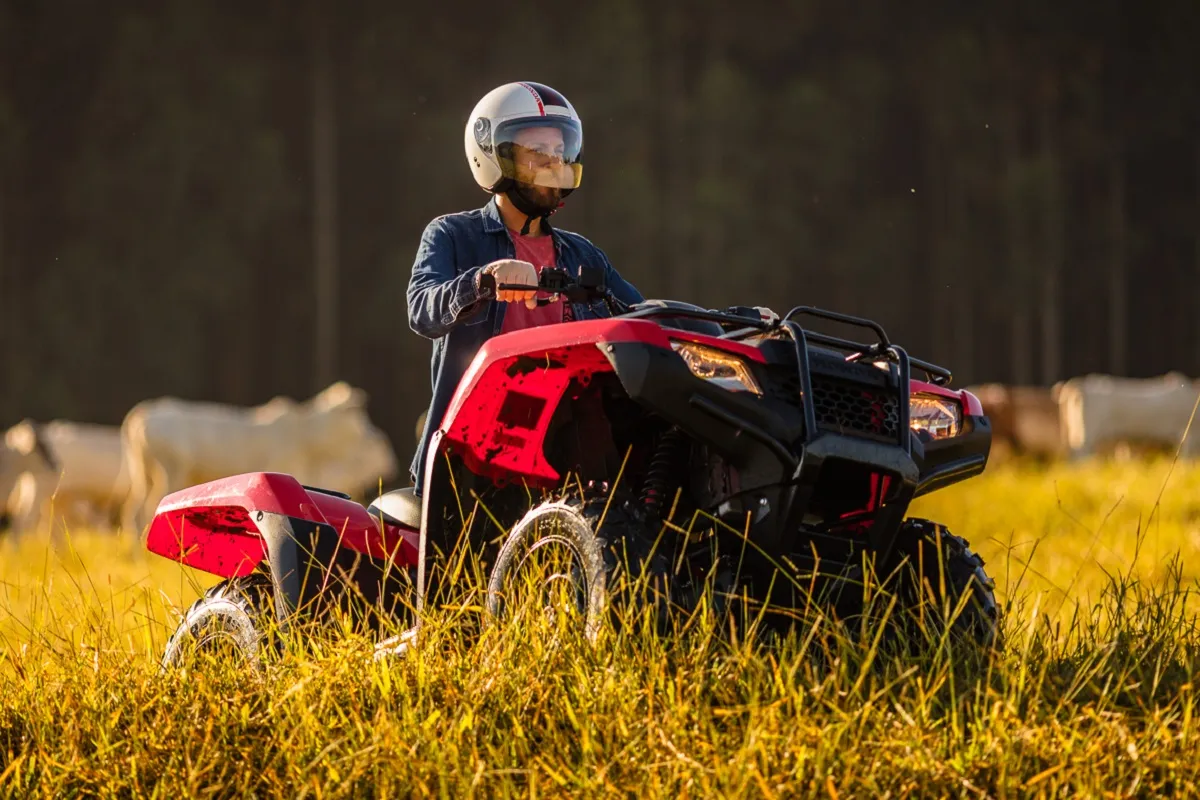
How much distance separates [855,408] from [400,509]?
1215 mm

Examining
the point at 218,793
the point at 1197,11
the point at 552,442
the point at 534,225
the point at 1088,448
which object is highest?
the point at 1197,11

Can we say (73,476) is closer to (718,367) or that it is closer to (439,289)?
(439,289)

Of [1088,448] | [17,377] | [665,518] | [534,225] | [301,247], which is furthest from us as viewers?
[301,247]

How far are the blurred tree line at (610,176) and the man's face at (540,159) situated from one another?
21680 millimetres

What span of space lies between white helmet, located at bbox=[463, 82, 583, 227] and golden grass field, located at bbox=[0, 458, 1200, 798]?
113 centimetres

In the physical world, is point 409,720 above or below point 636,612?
below

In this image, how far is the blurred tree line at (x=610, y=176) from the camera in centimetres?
2709

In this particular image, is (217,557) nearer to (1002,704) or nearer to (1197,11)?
(1002,704)

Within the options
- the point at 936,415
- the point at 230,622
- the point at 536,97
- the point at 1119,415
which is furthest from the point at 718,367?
the point at 1119,415

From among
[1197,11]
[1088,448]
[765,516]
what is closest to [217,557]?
[765,516]

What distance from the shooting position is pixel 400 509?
3877 millimetres

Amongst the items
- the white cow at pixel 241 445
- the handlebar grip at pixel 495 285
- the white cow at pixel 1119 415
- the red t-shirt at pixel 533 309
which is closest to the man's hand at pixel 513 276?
the handlebar grip at pixel 495 285

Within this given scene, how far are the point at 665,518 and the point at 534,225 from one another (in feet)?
3.35

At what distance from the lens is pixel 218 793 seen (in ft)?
10.3
